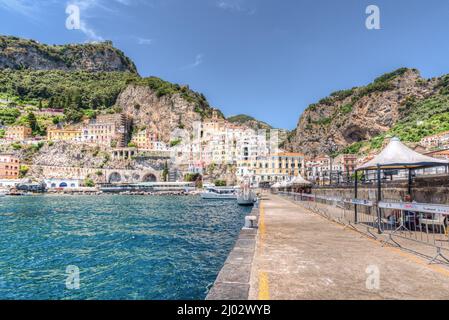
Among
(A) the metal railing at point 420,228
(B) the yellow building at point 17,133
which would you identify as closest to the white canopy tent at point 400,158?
(A) the metal railing at point 420,228

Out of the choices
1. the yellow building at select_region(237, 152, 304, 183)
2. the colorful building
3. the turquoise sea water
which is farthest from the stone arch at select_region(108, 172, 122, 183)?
the turquoise sea water

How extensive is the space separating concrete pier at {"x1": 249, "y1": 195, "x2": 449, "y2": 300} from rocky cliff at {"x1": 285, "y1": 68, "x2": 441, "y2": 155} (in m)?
127

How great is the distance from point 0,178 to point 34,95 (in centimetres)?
9657

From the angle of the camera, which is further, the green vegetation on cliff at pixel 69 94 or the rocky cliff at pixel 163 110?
the green vegetation on cliff at pixel 69 94

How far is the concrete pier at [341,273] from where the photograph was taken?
4.40 m

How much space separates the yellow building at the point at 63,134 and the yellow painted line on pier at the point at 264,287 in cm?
15787

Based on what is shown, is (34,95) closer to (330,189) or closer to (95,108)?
(95,108)

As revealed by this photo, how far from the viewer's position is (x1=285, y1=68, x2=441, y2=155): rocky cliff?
397 feet

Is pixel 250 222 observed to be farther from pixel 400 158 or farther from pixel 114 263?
pixel 400 158

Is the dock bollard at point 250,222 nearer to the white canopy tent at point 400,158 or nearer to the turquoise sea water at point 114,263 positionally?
the turquoise sea water at point 114,263

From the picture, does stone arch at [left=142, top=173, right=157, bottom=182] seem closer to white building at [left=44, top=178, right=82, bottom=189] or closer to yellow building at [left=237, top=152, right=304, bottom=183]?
white building at [left=44, top=178, right=82, bottom=189]
